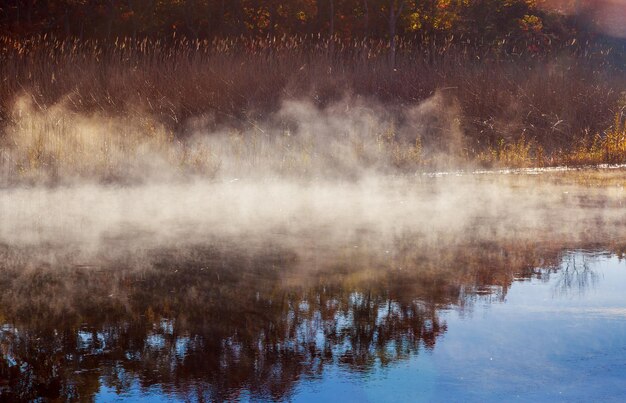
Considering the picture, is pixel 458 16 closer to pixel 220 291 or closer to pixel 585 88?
pixel 585 88

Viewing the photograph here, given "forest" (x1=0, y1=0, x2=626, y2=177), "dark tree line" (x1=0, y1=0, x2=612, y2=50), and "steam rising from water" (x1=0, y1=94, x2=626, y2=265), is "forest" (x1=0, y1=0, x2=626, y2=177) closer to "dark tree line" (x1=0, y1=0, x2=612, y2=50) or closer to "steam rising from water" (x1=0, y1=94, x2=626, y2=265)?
"steam rising from water" (x1=0, y1=94, x2=626, y2=265)

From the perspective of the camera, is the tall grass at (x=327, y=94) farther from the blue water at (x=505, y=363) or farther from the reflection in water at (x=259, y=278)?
the blue water at (x=505, y=363)

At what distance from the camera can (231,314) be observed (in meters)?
5.54

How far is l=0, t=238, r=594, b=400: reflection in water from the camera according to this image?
4.45 meters

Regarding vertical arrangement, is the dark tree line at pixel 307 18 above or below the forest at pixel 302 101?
above

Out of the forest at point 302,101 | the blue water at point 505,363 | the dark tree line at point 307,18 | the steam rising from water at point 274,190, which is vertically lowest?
the blue water at point 505,363

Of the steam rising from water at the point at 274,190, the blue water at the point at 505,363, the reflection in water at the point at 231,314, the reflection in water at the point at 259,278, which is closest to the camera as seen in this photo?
the blue water at the point at 505,363

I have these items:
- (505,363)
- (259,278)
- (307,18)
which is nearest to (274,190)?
(259,278)

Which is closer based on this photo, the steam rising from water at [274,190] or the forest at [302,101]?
the steam rising from water at [274,190]

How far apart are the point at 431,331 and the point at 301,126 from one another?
392 inches

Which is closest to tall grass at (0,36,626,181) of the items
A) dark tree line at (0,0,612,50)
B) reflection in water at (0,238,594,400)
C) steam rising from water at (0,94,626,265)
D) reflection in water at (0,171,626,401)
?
steam rising from water at (0,94,626,265)

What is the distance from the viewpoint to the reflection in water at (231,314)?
4.45 m

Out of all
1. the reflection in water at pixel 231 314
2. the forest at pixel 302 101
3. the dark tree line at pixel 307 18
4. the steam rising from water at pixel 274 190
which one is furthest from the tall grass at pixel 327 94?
the dark tree line at pixel 307 18

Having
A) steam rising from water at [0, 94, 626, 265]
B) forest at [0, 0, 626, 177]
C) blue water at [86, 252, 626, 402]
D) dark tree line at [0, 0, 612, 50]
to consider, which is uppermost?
dark tree line at [0, 0, 612, 50]
